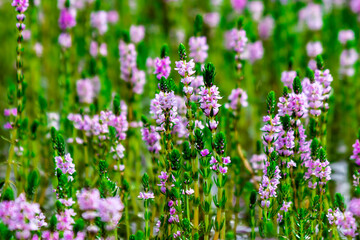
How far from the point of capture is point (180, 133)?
3.59m

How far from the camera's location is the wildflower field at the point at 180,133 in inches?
114

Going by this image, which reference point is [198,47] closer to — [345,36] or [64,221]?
[64,221]

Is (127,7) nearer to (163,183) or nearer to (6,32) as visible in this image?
(6,32)

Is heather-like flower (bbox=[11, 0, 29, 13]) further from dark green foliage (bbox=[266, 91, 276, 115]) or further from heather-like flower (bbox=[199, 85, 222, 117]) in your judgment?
dark green foliage (bbox=[266, 91, 276, 115])

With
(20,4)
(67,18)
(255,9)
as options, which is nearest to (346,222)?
(20,4)

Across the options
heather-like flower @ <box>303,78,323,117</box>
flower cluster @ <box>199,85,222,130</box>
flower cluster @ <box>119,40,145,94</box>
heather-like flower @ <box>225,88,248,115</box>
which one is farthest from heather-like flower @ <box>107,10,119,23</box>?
flower cluster @ <box>199,85,222,130</box>

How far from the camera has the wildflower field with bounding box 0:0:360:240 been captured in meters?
2.89

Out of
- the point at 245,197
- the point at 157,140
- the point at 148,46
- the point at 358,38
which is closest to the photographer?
the point at 157,140

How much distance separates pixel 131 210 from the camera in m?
4.18

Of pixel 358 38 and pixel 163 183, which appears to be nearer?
pixel 163 183

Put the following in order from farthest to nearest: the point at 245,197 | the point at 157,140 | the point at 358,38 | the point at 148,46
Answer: the point at 148,46 < the point at 358,38 < the point at 245,197 < the point at 157,140

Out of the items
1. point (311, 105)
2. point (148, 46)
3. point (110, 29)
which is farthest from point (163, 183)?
point (110, 29)

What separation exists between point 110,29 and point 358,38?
3.23 meters

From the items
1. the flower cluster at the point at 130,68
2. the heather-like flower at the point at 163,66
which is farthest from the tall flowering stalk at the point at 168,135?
the flower cluster at the point at 130,68
